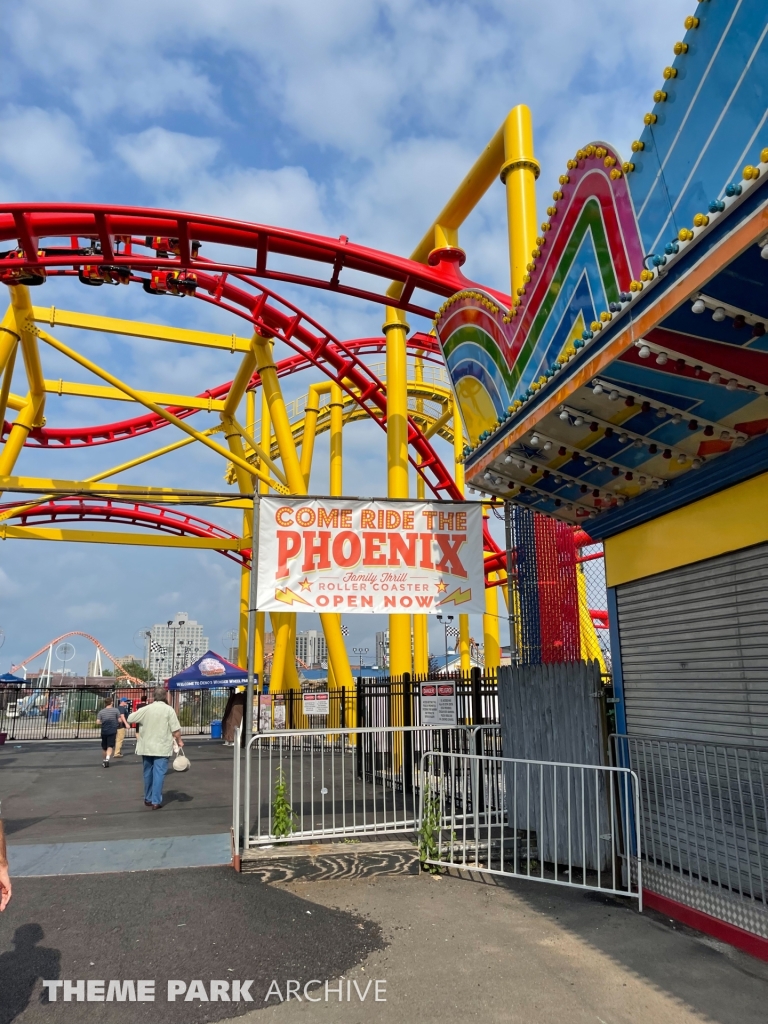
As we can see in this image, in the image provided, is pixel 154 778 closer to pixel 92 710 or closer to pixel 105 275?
pixel 105 275

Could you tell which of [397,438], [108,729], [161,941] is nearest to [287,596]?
[161,941]

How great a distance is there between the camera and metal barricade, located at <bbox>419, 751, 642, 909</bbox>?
242 inches

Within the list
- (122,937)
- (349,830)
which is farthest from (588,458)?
(122,937)

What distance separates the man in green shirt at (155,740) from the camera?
985 centimetres

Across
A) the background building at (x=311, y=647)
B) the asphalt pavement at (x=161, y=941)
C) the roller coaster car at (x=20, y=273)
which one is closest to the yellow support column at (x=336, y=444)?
the roller coaster car at (x=20, y=273)

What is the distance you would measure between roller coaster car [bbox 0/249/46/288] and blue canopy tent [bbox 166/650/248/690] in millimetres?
15884

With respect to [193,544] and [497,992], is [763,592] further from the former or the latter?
[193,544]

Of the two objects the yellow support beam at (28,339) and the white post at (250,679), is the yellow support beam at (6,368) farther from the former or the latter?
the white post at (250,679)

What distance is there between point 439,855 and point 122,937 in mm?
3006

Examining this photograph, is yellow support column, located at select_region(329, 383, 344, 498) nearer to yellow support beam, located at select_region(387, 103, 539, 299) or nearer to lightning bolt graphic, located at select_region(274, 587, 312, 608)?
yellow support beam, located at select_region(387, 103, 539, 299)

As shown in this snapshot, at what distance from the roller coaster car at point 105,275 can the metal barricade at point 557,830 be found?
902 cm

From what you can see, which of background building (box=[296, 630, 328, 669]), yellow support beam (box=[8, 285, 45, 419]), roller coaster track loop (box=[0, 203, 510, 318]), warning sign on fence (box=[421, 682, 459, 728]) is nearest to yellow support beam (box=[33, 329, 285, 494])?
yellow support beam (box=[8, 285, 45, 419])

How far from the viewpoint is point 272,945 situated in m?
4.94

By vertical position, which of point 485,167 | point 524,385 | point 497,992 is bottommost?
point 497,992
